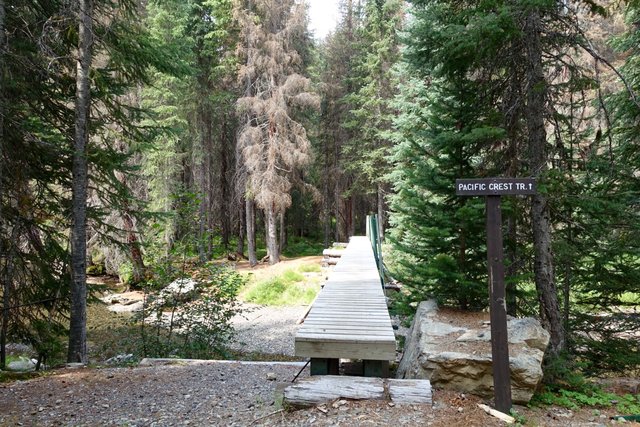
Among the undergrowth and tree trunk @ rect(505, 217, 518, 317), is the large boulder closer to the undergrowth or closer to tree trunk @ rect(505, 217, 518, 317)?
the undergrowth

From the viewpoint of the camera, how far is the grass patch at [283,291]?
15758mm

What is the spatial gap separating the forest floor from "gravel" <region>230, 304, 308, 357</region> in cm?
388

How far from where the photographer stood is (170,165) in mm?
18266

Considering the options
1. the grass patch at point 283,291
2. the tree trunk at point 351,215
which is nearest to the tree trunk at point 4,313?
the grass patch at point 283,291

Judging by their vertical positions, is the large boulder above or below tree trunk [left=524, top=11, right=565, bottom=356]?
below

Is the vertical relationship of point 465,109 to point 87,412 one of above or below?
above

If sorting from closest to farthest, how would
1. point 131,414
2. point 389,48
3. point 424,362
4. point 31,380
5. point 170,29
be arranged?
point 131,414
point 424,362
point 31,380
point 170,29
point 389,48

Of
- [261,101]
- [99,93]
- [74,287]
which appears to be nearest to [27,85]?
[99,93]

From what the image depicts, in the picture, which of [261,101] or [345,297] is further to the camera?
[261,101]

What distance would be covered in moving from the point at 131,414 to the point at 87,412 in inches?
19.9

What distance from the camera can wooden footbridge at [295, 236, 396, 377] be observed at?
413 cm

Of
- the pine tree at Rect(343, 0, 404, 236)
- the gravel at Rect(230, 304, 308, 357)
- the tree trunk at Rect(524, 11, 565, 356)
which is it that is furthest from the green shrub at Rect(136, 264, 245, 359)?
the pine tree at Rect(343, 0, 404, 236)

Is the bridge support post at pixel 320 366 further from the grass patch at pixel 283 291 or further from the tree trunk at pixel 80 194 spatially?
the grass patch at pixel 283 291

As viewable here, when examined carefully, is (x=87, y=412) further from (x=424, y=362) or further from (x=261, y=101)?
(x=261, y=101)
